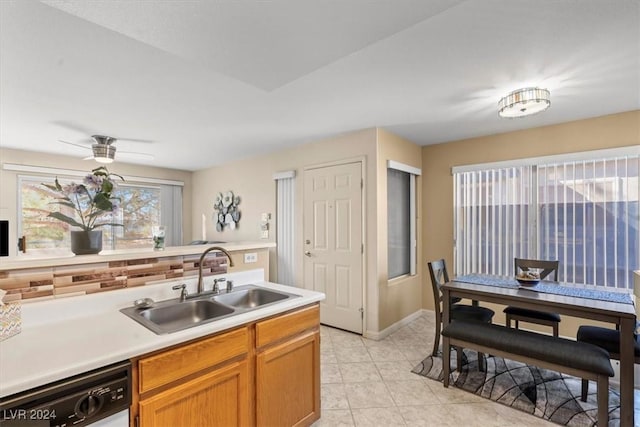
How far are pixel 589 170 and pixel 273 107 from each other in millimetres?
3282

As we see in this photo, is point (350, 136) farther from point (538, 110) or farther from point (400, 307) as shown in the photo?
point (400, 307)

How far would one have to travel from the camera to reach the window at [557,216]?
9.54ft

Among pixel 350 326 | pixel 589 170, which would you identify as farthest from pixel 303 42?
pixel 589 170

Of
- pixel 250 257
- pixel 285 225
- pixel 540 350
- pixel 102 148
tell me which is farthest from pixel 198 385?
pixel 102 148

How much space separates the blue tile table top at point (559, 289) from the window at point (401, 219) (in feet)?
3.18

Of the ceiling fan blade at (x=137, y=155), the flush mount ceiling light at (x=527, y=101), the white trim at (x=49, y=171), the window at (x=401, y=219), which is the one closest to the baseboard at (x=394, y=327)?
the window at (x=401, y=219)

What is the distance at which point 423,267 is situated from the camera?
4.24 meters

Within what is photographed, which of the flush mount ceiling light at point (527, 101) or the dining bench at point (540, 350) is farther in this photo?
the flush mount ceiling light at point (527, 101)

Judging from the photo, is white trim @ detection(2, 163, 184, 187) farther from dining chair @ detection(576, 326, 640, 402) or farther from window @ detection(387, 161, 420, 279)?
dining chair @ detection(576, 326, 640, 402)

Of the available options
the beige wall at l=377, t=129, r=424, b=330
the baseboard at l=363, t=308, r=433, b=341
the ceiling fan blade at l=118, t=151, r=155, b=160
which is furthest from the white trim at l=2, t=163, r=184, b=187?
the baseboard at l=363, t=308, r=433, b=341

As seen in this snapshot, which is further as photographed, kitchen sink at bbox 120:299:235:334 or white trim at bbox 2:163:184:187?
white trim at bbox 2:163:184:187

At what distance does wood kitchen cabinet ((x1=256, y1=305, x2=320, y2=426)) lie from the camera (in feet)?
5.13

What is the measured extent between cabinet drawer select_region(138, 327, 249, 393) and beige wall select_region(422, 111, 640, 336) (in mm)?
3286

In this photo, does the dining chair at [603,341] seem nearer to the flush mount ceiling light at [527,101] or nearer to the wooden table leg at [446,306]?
the wooden table leg at [446,306]
